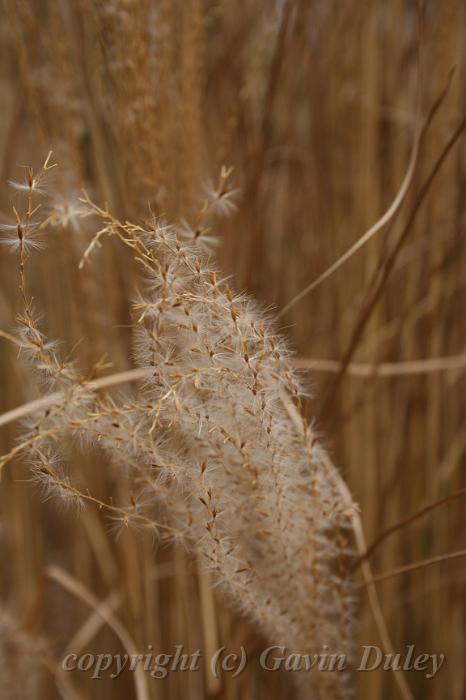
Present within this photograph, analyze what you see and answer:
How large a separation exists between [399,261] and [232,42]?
37 cm

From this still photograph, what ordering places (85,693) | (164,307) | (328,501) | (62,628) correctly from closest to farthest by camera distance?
(164,307)
(328,501)
(85,693)
(62,628)

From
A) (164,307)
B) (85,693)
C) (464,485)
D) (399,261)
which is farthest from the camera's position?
(85,693)

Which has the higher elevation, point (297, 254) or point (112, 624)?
point (297, 254)

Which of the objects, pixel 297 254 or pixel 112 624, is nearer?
pixel 112 624

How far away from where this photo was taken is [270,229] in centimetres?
110

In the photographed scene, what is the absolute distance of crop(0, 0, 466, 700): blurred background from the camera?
2.53 feet

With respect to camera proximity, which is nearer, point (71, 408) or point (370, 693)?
point (71, 408)

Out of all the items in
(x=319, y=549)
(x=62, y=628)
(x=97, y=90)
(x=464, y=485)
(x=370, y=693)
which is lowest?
(x=62, y=628)

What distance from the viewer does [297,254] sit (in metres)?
1.08

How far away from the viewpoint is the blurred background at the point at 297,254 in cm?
77

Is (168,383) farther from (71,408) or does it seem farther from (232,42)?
(232,42)

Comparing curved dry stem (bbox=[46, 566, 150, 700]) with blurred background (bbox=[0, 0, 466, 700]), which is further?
blurred background (bbox=[0, 0, 466, 700])

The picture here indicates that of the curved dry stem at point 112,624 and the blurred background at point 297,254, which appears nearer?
the curved dry stem at point 112,624

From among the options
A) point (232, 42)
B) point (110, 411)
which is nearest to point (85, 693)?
point (110, 411)
